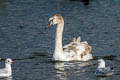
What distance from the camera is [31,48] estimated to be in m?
28.4

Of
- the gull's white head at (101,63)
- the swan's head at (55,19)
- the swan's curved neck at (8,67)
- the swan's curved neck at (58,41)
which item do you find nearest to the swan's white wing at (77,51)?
the swan's curved neck at (58,41)

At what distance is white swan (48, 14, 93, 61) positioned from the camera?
2708cm

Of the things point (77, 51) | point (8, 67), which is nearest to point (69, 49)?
point (77, 51)

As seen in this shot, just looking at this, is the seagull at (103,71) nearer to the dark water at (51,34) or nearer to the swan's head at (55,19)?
the dark water at (51,34)

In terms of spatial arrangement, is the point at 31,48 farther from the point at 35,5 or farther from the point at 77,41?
the point at 35,5

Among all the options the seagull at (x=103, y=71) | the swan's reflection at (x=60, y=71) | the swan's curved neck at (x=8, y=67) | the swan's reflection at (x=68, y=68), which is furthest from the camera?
the swan's reflection at (x=68, y=68)

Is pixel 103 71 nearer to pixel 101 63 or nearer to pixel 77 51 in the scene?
pixel 101 63

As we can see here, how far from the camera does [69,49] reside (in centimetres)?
2759

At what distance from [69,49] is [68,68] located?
205 centimetres

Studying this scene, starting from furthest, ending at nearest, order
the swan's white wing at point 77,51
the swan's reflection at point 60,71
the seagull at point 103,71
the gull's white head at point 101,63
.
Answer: the swan's white wing at point 77,51, the gull's white head at point 101,63, the swan's reflection at point 60,71, the seagull at point 103,71

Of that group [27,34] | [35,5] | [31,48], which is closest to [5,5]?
[35,5]

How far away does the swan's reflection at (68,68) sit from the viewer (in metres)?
24.6

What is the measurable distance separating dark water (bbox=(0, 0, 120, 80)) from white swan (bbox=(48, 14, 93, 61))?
0.39 meters

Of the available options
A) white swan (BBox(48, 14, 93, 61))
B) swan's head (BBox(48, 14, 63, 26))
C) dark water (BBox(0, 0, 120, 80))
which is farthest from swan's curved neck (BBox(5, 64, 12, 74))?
swan's head (BBox(48, 14, 63, 26))
